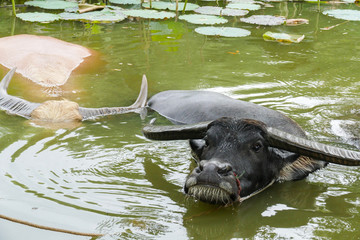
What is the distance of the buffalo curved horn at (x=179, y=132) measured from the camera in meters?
3.60

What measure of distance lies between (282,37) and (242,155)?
4.73 m

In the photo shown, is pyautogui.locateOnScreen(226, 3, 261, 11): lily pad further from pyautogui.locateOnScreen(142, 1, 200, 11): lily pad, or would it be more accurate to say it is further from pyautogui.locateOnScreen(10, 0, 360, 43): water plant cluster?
pyautogui.locateOnScreen(142, 1, 200, 11): lily pad

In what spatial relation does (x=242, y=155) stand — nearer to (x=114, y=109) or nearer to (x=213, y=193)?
(x=213, y=193)

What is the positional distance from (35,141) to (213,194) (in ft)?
6.00

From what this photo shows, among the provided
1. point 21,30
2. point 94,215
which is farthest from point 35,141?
point 21,30

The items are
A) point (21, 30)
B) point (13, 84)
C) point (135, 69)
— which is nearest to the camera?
point (13, 84)

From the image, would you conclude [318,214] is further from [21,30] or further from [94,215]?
[21,30]

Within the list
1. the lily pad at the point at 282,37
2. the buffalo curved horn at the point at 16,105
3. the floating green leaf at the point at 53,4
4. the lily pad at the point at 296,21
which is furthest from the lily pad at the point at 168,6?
the buffalo curved horn at the point at 16,105

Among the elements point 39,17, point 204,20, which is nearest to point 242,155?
point 204,20

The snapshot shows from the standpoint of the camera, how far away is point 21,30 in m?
8.61

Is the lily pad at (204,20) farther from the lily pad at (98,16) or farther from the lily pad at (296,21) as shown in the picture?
the lily pad at (296,21)

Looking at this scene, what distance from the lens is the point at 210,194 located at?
3162 millimetres

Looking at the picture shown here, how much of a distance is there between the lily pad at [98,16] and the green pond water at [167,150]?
0.48 m

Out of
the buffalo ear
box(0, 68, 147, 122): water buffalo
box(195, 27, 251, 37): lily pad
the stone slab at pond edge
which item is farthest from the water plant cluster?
the buffalo ear
